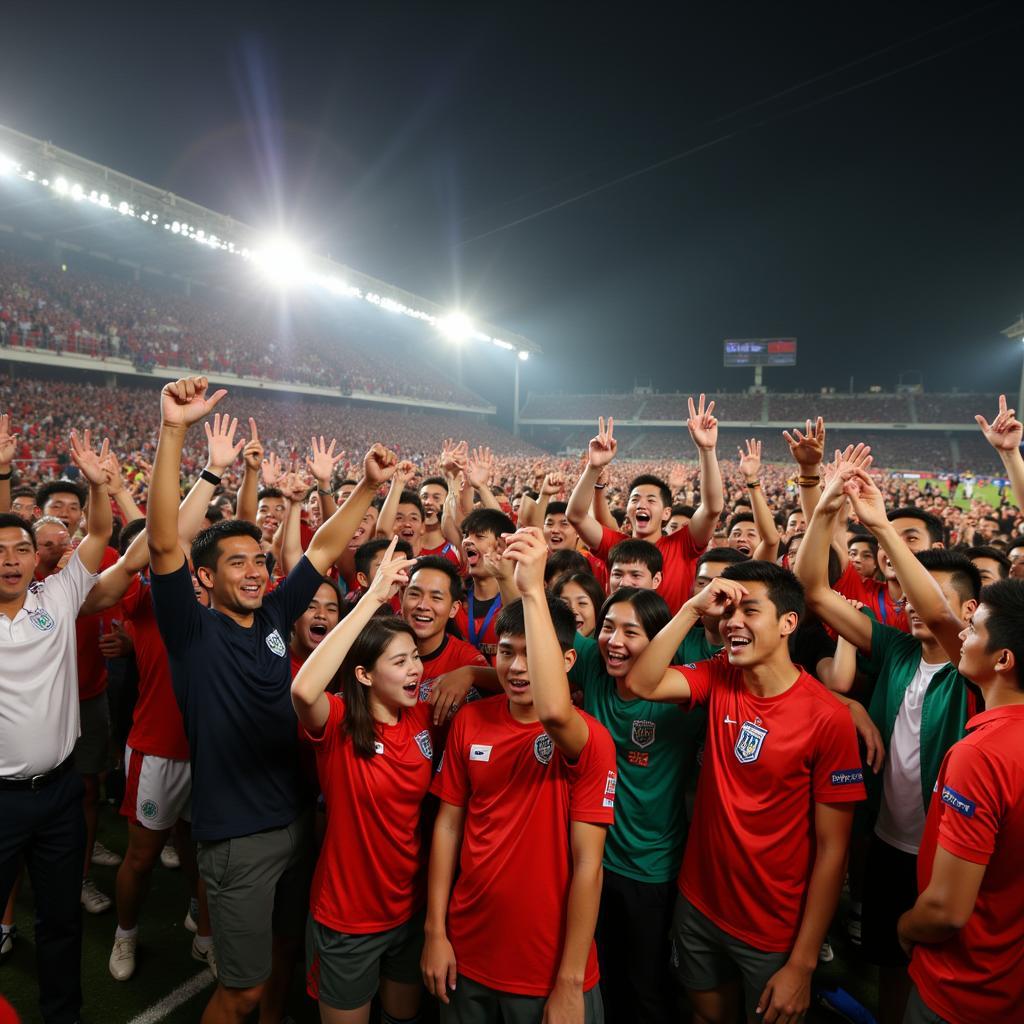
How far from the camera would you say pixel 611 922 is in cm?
259

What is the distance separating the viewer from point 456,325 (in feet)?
160

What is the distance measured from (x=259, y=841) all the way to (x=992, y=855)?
8.07 feet

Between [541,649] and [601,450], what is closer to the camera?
[541,649]

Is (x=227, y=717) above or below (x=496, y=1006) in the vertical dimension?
above

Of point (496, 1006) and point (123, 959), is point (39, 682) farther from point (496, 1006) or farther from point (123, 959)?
point (496, 1006)

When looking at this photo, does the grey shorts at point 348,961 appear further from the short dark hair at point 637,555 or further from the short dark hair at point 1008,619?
the short dark hair at point 1008,619

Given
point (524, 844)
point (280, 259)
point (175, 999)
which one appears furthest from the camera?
point (280, 259)

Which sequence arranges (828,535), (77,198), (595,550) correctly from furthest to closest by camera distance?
(77,198)
(595,550)
(828,535)

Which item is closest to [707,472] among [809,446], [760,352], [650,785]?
[809,446]

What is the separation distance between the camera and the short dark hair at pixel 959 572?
285 cm

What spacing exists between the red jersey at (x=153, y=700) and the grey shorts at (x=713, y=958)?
7.93ft

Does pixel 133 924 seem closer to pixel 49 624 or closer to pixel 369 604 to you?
pixel 49 624

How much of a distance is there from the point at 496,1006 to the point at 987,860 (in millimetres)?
1630

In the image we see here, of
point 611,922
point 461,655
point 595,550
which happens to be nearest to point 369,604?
point 461,655
